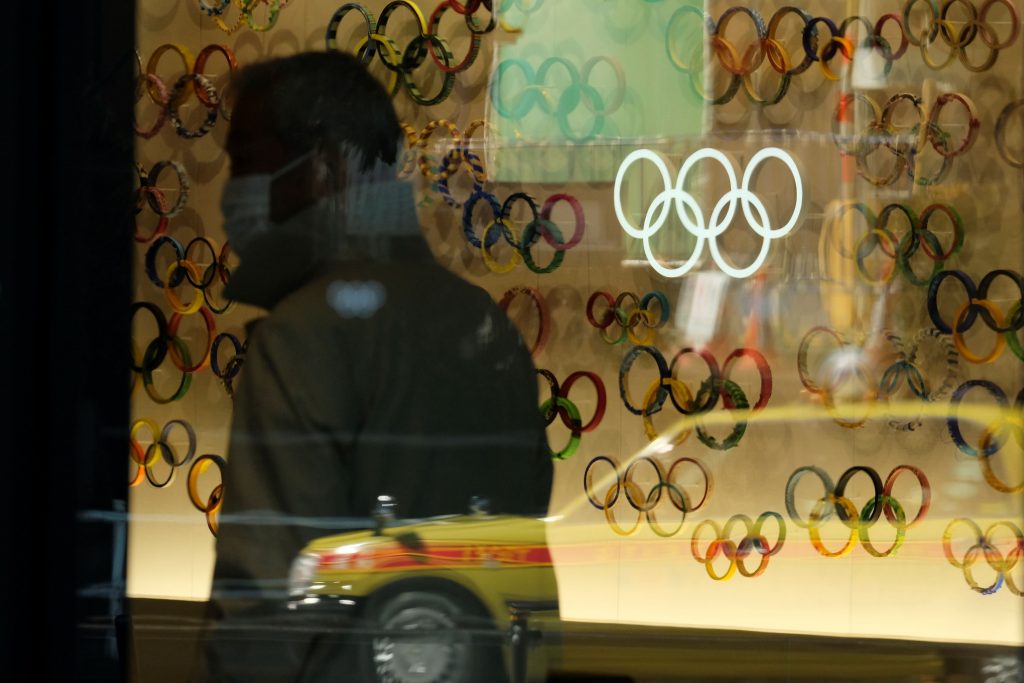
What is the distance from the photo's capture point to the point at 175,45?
2.07m

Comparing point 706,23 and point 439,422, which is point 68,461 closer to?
point 439,422

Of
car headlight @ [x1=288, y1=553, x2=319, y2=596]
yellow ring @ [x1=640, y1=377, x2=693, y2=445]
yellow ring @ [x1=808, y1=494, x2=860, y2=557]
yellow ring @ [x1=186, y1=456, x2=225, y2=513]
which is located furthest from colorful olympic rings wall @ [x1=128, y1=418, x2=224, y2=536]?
yellow ring @ [x1=808, y1=494, x2=860, y2=557]

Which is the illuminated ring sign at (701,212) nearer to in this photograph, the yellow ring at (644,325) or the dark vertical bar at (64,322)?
the yellow ring at (644,325)

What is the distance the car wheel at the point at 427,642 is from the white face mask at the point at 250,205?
0.63 metres

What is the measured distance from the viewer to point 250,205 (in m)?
2.06

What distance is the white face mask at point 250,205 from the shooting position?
2.06 metres

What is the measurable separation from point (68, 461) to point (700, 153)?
1.11m

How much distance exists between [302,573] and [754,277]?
33.9 inches

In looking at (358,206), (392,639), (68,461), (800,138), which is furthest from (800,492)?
(68,461)

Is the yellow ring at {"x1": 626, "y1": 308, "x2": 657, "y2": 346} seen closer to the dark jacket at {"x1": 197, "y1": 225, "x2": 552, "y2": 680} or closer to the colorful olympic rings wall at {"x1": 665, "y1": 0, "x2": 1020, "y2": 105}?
the dark jacket at {"x1": 197, "y1": 225, "x2": 552, "y2": 680}

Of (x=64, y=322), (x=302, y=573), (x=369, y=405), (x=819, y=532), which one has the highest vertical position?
(x=64, y=322)

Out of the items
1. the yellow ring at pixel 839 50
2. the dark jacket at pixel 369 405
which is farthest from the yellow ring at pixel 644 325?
the yellow ring at pixel 839 50

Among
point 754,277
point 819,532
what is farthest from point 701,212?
point 819,532

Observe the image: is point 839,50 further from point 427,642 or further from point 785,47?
point 427,642
